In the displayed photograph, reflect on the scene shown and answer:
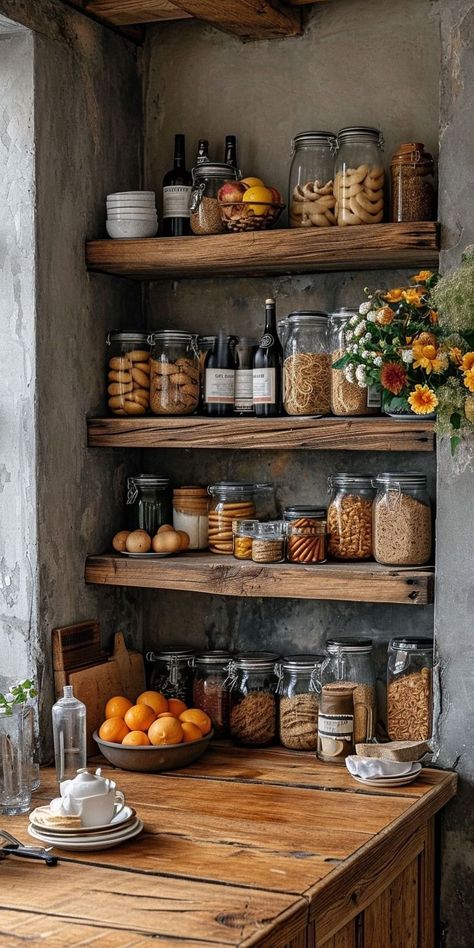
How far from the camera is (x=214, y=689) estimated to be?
2.96 meters

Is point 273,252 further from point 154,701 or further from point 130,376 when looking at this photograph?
point 154,701

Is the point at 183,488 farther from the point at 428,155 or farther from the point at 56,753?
the point at 428,155

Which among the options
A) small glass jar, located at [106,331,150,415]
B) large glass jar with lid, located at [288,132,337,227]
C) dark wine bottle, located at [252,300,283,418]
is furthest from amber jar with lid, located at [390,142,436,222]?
small glass jar, located at [106,331,150,415]

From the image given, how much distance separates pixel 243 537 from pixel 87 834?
0.90 metres

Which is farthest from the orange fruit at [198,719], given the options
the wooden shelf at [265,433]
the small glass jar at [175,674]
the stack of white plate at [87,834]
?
the wooden shelf at [265,433]

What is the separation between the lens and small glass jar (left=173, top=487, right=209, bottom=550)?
3.04m

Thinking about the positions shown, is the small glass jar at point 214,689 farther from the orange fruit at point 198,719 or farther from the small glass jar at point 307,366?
the small glass jar at point 307,366

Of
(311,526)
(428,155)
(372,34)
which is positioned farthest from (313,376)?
(372,34)

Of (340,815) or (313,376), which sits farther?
(313,376)

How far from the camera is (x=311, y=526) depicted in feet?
9.23

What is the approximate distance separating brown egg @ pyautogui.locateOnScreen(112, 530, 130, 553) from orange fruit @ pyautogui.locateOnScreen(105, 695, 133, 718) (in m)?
0.38

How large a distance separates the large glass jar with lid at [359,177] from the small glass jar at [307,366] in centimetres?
25

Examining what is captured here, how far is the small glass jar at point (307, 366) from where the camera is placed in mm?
2791

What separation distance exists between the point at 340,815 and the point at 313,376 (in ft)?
3.27
